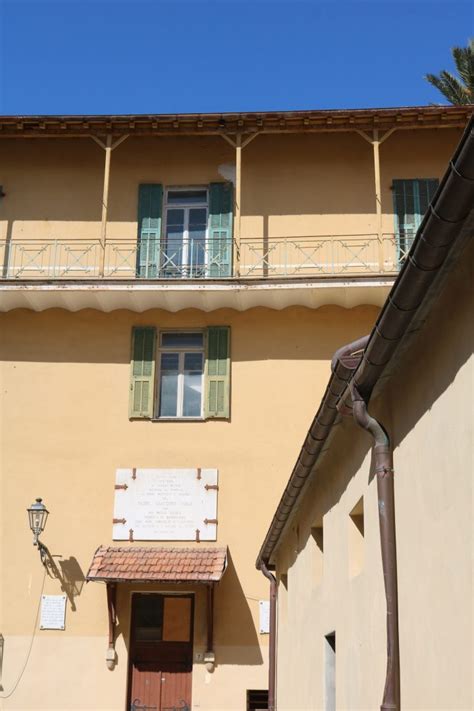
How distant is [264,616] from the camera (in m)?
16.4

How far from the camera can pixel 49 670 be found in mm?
16312

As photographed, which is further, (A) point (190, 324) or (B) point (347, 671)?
Answer: (A) point (190, 324)

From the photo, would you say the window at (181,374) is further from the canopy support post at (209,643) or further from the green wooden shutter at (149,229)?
the canopy support post at (209,643)

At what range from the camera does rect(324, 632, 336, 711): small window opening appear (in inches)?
366

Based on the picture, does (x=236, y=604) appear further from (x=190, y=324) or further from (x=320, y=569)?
(x=320, y=569)

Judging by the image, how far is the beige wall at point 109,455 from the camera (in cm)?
1634

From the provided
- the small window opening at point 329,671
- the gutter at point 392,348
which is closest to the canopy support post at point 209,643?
the small window opening at point 329,671

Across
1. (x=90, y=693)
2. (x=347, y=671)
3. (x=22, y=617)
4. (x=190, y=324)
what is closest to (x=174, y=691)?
(x=90, y=693)

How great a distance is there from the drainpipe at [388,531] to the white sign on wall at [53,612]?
11.2 meters

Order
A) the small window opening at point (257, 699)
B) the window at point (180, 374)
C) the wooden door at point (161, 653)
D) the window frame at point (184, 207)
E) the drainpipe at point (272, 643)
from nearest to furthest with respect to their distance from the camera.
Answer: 1. the drainpipe at point (272, 643)
2. the small window opening at point (257, 699)
3. the wooden door at point (161, 653)
4. the window at point (180, 374)
5. the window frame at point (184, 207)

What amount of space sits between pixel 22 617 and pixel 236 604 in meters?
3.58

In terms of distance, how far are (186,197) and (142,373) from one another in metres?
3.71

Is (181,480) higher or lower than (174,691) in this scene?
higher

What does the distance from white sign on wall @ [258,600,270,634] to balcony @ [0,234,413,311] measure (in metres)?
5.13
